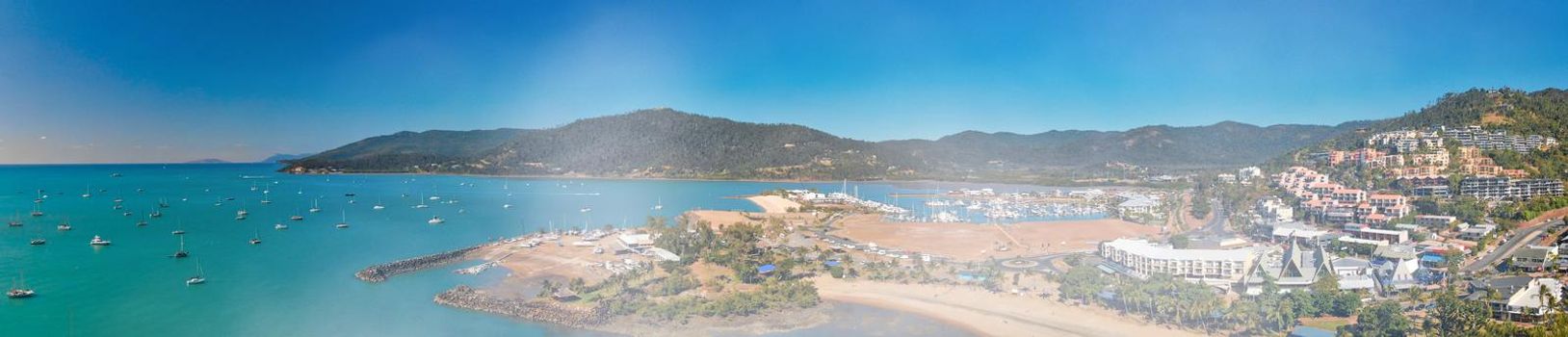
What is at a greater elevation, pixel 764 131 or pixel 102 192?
pixel 764 131

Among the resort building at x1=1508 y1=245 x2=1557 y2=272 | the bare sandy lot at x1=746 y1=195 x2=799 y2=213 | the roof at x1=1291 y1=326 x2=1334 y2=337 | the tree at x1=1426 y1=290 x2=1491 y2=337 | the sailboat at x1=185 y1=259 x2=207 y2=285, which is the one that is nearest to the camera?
the tree at x1=1426 y1=290 x2=1491 y2=337

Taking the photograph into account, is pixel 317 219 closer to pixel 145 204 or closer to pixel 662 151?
pixel 145 204

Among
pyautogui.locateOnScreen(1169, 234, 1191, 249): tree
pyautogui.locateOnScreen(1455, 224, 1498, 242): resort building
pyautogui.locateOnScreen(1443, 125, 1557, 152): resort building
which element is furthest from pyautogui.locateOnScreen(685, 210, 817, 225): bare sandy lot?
pyautogui.locateOnScreen(1443, 125, 1557, 152): resort building

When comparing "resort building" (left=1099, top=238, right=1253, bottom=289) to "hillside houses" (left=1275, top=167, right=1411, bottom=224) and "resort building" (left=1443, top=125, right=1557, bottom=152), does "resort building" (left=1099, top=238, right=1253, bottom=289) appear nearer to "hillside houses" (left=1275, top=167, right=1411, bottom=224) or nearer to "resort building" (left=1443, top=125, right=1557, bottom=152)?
"hillside houses" (left=1275, top=167, right=1411, bottom=224)

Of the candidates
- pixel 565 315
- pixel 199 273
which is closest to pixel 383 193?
pixel 199 273

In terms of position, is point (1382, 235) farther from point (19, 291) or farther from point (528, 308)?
point (19, 291)

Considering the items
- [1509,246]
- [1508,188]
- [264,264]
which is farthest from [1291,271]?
[264,264]
